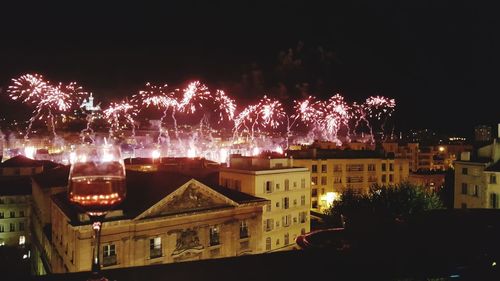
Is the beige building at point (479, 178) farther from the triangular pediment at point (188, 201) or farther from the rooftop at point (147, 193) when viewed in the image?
the triangular pediment at point (188, 201)

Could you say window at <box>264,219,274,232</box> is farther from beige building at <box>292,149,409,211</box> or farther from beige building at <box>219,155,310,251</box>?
beige building at <box>292,149,409,211</box>

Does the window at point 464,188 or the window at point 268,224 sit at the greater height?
the window at point 464,188

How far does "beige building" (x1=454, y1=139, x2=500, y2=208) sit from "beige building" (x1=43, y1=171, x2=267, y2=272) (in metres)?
18.5

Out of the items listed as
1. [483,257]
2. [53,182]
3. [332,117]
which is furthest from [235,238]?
[332,117]

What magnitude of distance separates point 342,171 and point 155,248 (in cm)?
3881

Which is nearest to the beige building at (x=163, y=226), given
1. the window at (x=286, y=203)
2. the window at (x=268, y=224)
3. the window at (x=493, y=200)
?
the window at (x=268, y=224)

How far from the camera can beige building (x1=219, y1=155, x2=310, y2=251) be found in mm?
41938

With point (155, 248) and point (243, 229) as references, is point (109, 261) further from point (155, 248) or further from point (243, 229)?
point (243, 229)

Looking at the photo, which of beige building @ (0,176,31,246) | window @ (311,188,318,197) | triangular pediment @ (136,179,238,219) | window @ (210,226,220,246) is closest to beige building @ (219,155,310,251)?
window @ (210,226,220,246)

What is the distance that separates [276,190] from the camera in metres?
43.6

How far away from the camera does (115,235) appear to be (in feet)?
90.4

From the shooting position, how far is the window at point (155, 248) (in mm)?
29719

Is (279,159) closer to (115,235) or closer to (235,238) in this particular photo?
(235,238)

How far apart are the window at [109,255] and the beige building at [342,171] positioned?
35.8 m
